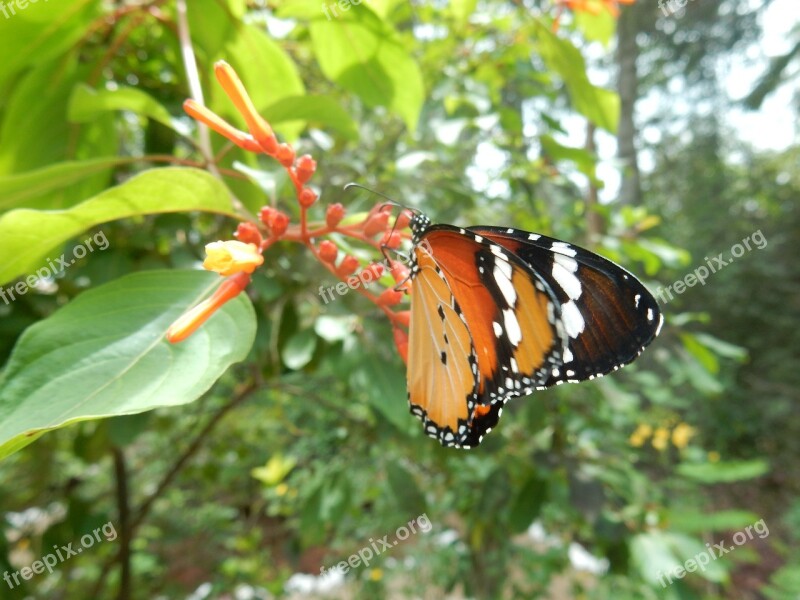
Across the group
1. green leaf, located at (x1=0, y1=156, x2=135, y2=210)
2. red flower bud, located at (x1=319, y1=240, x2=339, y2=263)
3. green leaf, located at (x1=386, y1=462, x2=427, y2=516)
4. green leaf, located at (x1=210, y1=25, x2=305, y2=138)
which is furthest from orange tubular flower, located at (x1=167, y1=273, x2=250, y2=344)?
green leaf, located at (x1=386, y1=462, x2=427, y2=516)

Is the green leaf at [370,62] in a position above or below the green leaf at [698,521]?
above

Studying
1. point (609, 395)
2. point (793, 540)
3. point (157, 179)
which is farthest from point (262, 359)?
point (793, 540)

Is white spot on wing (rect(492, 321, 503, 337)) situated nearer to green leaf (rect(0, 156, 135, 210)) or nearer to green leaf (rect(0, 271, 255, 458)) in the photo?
green leaf (rect(0, 271, 255, 458))

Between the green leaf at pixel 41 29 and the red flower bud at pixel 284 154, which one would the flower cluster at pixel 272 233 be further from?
the green leaf at pixel 41 29

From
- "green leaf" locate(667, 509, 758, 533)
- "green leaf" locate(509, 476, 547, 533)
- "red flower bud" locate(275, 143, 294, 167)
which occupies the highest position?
"red flower bud" locate(275, 143, 294, 167)

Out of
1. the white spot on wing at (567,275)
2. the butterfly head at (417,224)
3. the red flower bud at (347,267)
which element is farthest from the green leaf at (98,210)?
the white spot on wing at (567,275)

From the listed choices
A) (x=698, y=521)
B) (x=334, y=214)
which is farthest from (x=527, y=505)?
(x=334, y=214)

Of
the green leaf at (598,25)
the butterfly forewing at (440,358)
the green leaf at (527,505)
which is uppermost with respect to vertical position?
the green leaf at (598,25)
